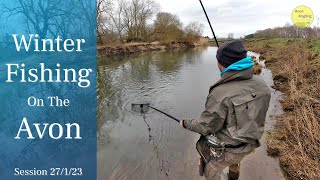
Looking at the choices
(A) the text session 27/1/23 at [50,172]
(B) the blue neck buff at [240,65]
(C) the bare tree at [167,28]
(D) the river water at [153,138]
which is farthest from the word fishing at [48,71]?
(C) the bare tree at [167,28]

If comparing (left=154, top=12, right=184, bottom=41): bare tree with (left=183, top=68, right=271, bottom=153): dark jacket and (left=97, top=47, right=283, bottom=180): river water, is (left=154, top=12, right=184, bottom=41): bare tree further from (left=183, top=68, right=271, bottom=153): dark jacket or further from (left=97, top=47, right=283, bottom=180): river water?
(left=183, top=68, right=271, bottom=153): dark jacket

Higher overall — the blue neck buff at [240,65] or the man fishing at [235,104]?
the blue neck buff at [240,65]

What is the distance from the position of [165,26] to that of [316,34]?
1548 inches

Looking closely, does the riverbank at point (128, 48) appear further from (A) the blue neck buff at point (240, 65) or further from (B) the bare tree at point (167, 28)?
(A) the blue neck buff at point (240, 65)

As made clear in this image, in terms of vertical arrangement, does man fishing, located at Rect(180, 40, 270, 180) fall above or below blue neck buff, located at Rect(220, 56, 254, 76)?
below

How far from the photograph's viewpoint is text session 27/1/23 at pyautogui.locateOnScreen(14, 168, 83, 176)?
5.40 metres

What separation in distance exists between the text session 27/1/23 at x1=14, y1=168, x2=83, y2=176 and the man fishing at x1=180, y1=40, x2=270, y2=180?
127 inches

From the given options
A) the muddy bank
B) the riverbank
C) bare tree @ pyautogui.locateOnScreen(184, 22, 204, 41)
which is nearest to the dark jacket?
the riverbank

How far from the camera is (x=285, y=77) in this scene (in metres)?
11.6

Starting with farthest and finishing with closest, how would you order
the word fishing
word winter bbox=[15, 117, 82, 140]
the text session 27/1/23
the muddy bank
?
the muddy bank < word winter bbox=[15, 117, 82, 140] < the word fishing < the text session 27/1/23

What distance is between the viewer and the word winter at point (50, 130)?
6.84m

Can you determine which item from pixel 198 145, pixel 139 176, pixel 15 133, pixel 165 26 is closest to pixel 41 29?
pixel 15 133

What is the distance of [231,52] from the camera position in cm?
290

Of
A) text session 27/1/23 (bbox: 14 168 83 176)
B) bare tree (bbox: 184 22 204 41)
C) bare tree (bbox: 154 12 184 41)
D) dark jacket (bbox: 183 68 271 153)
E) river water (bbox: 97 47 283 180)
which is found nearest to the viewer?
dark jacket (bbox: 183 68 271 153)
